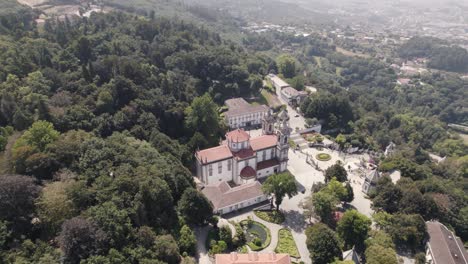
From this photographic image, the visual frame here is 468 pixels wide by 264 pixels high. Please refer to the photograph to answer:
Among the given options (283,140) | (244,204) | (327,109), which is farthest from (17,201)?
(327,109)

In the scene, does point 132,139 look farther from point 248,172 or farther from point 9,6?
point 9,6

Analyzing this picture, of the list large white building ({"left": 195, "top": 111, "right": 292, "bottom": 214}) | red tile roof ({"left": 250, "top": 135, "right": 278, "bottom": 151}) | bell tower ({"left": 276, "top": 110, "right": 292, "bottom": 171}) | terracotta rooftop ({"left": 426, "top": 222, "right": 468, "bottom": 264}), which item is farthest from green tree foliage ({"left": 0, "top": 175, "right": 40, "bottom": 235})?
terracotta rooftop ({"left": 426, "top": 222, "right": 468, "bottom": 264})

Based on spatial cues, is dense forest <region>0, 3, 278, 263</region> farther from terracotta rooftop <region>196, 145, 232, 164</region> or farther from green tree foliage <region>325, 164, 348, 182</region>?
green tree foliage <region>325, 164, 348, 182</region>

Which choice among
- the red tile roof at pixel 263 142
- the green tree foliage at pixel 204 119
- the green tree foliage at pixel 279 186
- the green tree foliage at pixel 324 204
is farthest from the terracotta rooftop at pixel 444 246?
the green tree foliage at pixel 204 119

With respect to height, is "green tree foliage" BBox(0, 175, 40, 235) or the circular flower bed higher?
"green tree foliage" BBox(0, 175, 40, 235)

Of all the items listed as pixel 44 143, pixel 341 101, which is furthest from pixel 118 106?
pixel 341 101

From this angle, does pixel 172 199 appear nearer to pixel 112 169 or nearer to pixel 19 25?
pixel 112 169
